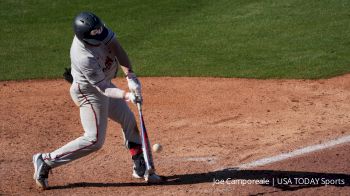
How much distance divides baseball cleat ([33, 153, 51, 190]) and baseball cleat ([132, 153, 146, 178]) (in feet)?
3.10

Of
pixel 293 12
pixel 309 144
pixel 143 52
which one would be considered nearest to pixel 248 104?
pixel 309 144

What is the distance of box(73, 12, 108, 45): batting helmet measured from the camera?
260 inches

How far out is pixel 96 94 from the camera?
6.97 meters

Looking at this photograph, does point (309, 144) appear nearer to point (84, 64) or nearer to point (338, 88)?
point (338, 88)

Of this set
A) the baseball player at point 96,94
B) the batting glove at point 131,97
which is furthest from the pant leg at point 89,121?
the batting glove at point 131,97

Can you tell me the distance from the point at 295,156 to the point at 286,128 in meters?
0.95

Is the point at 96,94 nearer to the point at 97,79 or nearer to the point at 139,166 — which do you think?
the point at 97,79

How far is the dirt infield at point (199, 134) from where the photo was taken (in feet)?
23.3

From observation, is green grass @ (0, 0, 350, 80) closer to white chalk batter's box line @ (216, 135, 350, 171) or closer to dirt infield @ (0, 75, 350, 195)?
dirt infield @ (0, 75, 350, 195)

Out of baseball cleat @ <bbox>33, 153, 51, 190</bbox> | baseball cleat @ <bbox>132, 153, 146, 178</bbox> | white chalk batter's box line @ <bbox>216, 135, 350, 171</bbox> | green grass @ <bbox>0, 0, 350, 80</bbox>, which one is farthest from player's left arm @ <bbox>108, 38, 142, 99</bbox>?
green grass @ <bbox>0, 0, 350, 80</bbox>

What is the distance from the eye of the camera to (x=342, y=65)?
1099 centimetres

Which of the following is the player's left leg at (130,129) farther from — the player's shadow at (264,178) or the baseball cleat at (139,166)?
the player's shadow at (264,178)

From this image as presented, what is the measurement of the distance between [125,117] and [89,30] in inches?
44.3

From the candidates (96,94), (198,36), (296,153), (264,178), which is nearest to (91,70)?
(96,94)
